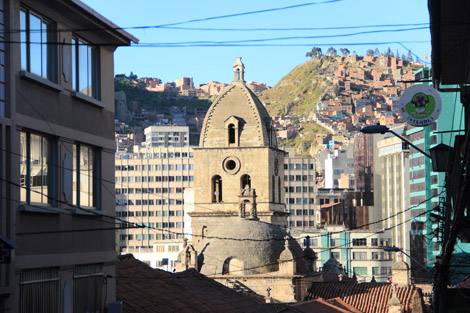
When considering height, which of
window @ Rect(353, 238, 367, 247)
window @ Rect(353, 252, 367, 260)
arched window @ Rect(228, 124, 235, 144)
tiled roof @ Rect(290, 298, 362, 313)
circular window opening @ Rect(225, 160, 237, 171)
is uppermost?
arched window @ Rect(228, 124, 235, 144)

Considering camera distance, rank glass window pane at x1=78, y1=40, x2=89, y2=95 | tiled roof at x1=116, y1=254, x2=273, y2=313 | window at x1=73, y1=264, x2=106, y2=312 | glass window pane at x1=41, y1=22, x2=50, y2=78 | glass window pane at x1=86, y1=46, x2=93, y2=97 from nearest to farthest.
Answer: glass window pane at x1=41, y1=22, x2=50, y2=78, window at x1=73, y1=264, x2=106, y2=312, glass window pane at x1=78, y1=40, x2=89, y2=95, glass window pane at x1=86, y1=46, x2=93, y2=97, tiled roof at x1=116, y1=254, x2=273, y2=313

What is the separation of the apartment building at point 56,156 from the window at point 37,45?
17mm

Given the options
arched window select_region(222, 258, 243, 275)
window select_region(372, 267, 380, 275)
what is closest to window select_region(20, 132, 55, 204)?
arched window select_region(222, 258, 243, 275)

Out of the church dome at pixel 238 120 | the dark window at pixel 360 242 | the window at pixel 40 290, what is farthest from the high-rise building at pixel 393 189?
the window at pixel 40 290

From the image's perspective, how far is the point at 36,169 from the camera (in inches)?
734

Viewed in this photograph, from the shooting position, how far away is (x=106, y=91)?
2188 cm

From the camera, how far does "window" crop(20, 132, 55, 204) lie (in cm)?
1816

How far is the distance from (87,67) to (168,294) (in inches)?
396

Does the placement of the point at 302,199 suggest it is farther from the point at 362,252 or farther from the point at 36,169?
the point at 36,169

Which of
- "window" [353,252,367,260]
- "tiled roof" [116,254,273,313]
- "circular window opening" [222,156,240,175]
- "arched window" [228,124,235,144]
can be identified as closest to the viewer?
"tiled roof" [116,254,273,313]

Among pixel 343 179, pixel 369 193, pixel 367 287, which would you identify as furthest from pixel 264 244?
pixel 343 179

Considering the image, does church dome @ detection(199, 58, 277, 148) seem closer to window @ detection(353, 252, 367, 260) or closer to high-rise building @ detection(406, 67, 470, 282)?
high-rise building @ detection(406, 67, 470, 282)

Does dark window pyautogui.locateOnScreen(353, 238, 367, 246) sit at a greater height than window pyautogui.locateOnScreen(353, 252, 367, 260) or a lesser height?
greater

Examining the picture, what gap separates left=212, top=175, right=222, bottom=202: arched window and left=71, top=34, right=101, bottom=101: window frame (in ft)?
178
